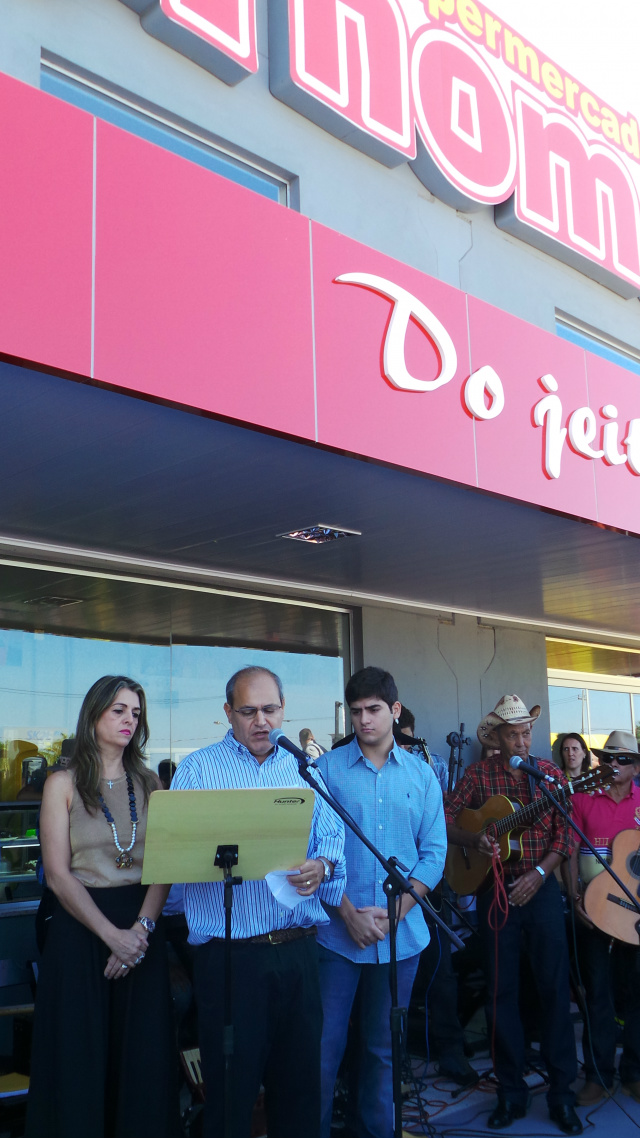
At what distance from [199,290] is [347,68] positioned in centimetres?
395

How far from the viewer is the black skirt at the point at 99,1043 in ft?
11.3

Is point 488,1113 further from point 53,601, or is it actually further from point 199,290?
point 199,290

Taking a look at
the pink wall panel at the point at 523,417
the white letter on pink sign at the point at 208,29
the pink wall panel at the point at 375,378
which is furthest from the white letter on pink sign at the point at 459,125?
the pink wall panel at the point at 375,378

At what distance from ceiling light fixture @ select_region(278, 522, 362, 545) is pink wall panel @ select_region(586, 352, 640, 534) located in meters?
1.68

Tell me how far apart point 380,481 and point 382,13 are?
434 cm

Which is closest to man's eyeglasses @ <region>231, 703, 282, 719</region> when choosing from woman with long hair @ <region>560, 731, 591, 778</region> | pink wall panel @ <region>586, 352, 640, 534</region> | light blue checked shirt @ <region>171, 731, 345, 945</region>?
light blue checked shirt @ <region>171, 731, 345, 945</region>

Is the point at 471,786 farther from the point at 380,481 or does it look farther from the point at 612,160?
the point at 612,160

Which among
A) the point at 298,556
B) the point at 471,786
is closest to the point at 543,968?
the point at 471,786

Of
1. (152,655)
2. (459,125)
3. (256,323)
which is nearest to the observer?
(256,323)

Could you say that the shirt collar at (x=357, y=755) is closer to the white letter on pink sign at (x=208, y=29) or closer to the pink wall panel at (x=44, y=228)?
the pink wall panel at (x=44, y=228)

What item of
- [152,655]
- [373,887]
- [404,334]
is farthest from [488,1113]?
[404,334]

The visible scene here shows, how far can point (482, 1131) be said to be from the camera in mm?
4980

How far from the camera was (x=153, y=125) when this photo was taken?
6980mm

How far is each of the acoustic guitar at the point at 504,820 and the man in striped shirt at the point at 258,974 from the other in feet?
6.83
